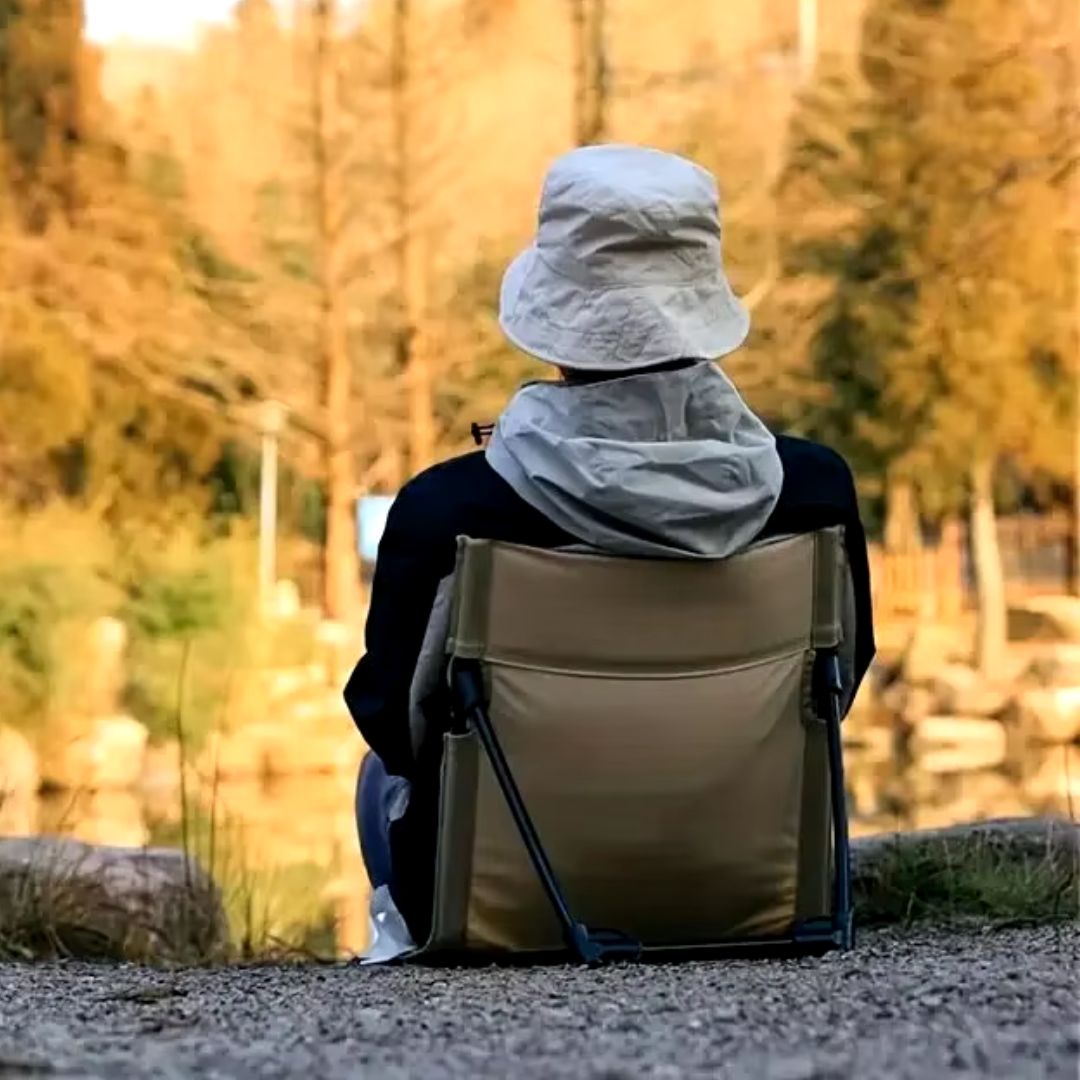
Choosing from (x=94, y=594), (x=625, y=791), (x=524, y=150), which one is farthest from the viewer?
(x=524, y=150)

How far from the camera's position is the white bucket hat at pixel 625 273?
2275 millimetres

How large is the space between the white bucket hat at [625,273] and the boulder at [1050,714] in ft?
34.6

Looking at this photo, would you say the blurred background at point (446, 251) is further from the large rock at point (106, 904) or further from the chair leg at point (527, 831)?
the chair leg at point (527, 831)

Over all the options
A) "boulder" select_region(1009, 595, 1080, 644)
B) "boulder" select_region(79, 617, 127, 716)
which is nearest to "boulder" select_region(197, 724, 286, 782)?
"boulder" select_region(79, 617, 127, 716)

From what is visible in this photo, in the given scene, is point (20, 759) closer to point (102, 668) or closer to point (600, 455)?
point (102, 668)

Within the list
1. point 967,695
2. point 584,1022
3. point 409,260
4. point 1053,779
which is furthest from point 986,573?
point 584,1022

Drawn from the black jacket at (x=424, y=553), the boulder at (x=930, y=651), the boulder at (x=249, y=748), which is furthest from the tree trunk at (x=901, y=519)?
the black jacket at (x=424, y=553)

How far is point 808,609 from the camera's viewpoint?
2.32 m

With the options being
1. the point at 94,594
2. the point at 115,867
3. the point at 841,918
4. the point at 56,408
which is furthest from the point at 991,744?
the point at 841,918

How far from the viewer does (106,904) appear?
346 cm

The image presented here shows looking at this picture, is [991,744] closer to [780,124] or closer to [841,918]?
[780,124]

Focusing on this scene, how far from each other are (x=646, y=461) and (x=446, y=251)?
13047mm

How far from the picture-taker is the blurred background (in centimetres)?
1420

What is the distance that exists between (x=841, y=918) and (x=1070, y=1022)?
71 centimetres
